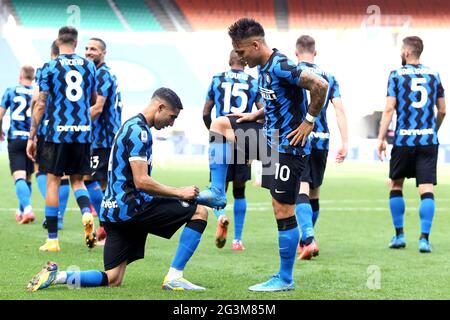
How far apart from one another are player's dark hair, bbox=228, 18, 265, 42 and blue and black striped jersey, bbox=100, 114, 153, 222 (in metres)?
0.84

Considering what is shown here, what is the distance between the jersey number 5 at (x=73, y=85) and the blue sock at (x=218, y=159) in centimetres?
155

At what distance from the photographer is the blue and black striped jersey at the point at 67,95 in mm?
8422

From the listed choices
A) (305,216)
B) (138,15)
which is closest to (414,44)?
(305,216)

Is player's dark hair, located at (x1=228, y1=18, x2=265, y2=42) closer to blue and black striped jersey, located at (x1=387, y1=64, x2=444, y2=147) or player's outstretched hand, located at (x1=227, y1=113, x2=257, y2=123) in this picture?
player's outstretched hand, located at (x1=227, y1=113, x2=257, y2=123)

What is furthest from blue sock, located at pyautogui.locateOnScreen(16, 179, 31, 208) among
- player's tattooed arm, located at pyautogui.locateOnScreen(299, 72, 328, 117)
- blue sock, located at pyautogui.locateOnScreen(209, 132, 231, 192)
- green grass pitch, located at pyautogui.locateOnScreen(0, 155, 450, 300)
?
player's tattooed arm, located at pyautogui.locateOnScreen(299, 72, 328, 117)

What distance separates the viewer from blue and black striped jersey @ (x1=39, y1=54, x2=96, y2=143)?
8.42 metres

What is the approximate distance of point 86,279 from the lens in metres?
5.90

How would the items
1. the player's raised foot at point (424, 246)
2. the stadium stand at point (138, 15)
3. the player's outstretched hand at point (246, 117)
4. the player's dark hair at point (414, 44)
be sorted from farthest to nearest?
the stadium stand at point (138, 15) → the player's dark hair at point (414, 44) → the player's raised foot at point (424, 246) → the player's outstretched hand at point (246, 117)

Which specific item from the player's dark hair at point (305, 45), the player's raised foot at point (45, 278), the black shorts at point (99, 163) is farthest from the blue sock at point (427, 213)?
the player's raised foot at point (45, 278)

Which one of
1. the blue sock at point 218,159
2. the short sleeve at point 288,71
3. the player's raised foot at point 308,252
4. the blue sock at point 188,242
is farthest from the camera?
the player's raised foot at point 308,252

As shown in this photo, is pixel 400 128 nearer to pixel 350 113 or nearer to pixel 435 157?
pixel 435 157

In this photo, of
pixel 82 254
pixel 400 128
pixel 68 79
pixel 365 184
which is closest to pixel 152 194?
pixel 82 254

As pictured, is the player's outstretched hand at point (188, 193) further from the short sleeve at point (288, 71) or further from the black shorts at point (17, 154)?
the black shorts at point (17, 154)

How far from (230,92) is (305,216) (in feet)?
5.32
